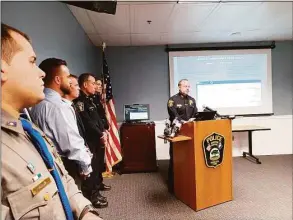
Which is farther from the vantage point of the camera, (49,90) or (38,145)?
(49,90)

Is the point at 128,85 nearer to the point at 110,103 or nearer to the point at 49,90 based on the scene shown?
the point at 110,103

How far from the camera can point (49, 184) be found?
23.6 inches

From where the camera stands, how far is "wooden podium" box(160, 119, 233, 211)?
7.26 feet

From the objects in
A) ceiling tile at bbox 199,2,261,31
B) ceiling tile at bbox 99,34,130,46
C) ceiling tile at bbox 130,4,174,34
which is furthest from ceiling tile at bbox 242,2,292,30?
ceiling tile at bbox 99,34,130,46

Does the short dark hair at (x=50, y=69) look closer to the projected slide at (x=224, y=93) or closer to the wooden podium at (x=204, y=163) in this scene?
the wooden podium at (x=204, y=163)

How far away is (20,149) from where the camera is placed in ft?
1.80

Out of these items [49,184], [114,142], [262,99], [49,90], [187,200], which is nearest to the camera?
[49,184]

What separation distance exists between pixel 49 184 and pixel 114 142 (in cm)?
298

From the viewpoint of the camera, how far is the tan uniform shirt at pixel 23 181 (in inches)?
19.7

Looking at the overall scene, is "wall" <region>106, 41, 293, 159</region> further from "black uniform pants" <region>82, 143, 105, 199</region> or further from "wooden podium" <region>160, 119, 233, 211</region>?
"wooden podium" <region>160, 119, 233, 211</region>

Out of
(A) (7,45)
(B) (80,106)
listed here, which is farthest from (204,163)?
(A) (7,45)

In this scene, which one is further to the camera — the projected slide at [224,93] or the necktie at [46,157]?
the projected slide at [224,93]

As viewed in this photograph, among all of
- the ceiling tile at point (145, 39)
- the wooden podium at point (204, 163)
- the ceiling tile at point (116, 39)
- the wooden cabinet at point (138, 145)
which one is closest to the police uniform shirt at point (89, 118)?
the wooden podium at point (204, 163)

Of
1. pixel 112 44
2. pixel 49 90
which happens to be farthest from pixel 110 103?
pixel 49 90
